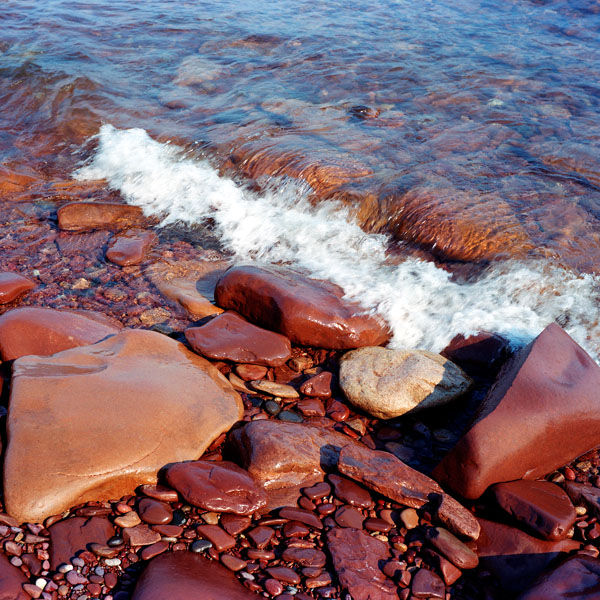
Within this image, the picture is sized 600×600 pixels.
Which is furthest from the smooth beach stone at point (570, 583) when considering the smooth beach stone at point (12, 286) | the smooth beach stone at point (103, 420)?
the smooth beach stone at point (12, 286)

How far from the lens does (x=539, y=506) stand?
9.09 feet

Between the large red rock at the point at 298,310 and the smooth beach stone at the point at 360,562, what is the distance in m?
1.58

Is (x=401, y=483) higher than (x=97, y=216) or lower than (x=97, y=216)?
lower

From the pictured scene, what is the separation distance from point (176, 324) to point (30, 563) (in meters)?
2.23

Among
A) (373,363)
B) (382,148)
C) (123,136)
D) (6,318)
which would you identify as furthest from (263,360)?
(123,136)

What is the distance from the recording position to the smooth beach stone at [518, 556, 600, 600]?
2.26 meters

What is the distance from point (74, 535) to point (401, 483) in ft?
5.27

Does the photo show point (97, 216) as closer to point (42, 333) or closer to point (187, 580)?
point (42, 333)

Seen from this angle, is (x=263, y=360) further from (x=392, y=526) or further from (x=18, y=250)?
(x=18, y=250)

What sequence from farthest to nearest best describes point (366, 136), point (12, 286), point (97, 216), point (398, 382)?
point (366, 136)
point (97, 216)
point (12, 286)
point (398, 382)

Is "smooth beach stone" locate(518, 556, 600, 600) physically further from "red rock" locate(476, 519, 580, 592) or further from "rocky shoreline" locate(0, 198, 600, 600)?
"red rock" locate(476, 519, 580, 592)

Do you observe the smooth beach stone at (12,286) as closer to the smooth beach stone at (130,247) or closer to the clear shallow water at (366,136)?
the smooth beach stone at (130,247)

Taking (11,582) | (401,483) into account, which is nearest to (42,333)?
(11,582)

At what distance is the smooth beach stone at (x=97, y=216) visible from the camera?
5750 mm
